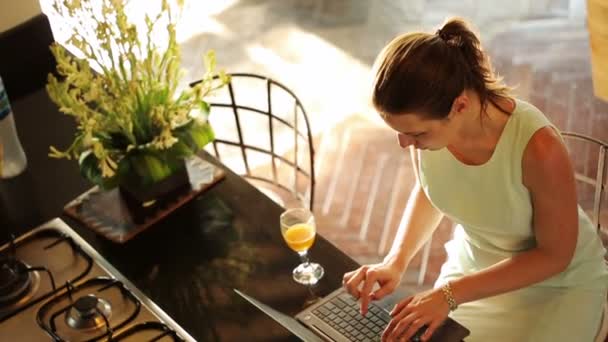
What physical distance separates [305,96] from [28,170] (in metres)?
1.79

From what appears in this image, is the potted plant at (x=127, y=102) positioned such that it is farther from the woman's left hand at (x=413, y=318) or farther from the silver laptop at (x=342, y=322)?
the woman's left hand at (x=413, y=318)

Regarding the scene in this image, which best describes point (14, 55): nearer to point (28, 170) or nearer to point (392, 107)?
point (28, 170)

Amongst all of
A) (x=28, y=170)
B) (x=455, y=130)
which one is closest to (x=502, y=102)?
(x=455, y=130)

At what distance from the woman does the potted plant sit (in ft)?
1.41

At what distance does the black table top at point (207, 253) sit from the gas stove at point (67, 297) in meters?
0.04

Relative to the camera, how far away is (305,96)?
3.74 meters

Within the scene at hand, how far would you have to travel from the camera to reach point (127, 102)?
1759mm

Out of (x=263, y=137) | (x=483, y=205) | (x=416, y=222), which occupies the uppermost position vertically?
(x=483, y=205)

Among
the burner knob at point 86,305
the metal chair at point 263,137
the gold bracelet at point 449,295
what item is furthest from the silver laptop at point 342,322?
the metal chair at point 263,137

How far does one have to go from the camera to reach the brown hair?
5.39ft

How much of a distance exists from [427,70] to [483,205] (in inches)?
15.7

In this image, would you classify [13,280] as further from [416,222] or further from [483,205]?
[483,205]

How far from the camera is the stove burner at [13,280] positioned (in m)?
1.75

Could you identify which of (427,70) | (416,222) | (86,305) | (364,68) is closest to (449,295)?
(416,222)
